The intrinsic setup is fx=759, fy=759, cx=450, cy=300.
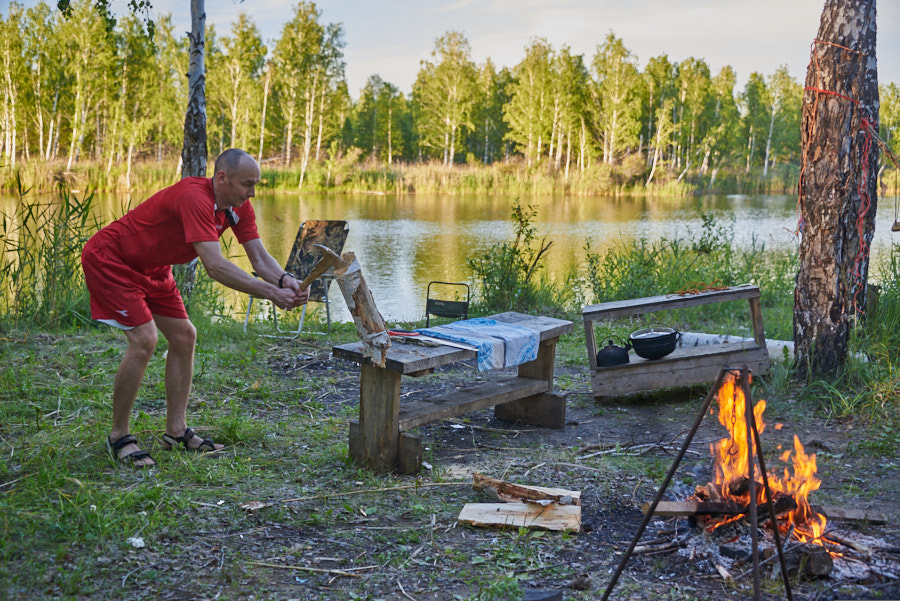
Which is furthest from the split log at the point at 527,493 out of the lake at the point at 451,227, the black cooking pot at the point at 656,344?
the lake at the point at 451,227

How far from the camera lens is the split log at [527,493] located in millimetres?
3143

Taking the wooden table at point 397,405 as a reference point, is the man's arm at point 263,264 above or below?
above

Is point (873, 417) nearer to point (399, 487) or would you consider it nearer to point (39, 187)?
point (399, 487)

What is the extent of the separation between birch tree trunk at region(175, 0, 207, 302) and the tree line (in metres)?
22.4

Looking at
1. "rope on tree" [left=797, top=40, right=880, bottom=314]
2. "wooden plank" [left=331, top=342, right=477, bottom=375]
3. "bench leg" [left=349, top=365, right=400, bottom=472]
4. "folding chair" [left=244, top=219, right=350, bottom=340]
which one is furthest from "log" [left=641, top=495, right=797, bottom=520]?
"folding chair" [left=244, top=219, right=350, bottom=340]

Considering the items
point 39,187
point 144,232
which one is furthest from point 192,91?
point 39,187

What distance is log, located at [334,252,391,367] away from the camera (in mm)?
3307

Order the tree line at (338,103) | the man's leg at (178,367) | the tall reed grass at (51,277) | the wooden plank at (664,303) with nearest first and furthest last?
the man's leg at (178,367)
the wooden plank at (664,303)
the tall reed grass at (51,277)
the tree line at (338,103)

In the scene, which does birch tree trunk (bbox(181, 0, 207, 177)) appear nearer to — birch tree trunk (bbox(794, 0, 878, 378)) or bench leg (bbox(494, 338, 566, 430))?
bench leg (bbox(494, 338, 566, 430))

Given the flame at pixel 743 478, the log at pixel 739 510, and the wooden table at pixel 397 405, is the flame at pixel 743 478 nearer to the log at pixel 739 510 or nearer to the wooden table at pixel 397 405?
the log at pixel 739 510

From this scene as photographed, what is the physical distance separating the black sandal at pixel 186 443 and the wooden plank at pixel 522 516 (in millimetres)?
1436

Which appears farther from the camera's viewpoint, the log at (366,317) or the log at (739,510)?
the log at (366,317)

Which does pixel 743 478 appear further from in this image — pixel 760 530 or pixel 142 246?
pixel 142 246

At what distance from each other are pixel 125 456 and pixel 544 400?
230cm
